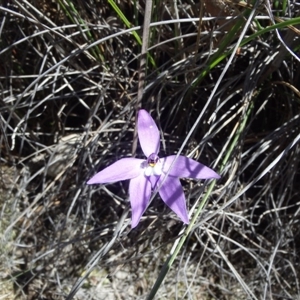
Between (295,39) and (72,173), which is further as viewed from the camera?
(72,173)

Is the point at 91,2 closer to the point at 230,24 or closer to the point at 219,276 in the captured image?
the point at 230,24

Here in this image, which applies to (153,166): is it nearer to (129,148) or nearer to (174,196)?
(174,196)

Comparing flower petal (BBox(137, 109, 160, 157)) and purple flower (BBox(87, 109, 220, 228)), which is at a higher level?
flower petal (BBox(137, 109, 160, 157))

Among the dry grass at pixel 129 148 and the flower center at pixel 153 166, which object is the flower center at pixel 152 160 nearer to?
the flower center at pixel 153 166

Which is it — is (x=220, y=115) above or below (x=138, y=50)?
below

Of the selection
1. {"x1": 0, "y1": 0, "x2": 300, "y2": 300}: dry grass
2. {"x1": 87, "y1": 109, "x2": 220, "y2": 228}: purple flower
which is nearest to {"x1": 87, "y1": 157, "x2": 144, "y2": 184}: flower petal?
{"x1": 87, "y1": 109, "x2": 220, "y2": 228}: purple flower

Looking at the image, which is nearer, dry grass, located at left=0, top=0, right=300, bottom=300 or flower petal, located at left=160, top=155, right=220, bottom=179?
flower petal, located at left=160, top=155, right=220, bottom=179

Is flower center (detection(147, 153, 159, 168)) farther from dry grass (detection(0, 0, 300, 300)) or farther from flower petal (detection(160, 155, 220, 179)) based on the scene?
dry grass (detection(0, 0, 300, 300))

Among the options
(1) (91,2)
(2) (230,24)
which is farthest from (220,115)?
(1) (91,2)
